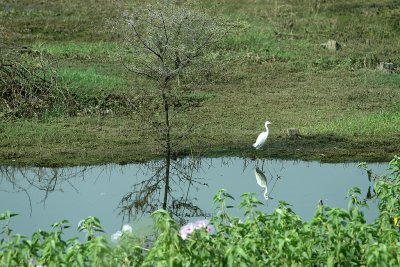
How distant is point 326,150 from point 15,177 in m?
3.78

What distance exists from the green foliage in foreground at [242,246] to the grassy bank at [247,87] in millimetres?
5246

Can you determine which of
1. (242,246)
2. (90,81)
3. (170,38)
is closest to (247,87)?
(170,38)

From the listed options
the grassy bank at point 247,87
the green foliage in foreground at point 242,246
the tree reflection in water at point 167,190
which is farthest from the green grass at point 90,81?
the green foliage in foreground at point 242,246

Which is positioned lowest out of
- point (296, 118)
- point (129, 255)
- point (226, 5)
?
point (129, 255)

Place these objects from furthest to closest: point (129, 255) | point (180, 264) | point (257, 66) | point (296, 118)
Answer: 1. point (257, 66)
2. point (296, 118)
3. point (129, 255)
4. point (180, 264)

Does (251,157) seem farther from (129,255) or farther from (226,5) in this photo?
(226,5)

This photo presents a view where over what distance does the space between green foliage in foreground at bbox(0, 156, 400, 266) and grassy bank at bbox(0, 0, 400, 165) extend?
525cm

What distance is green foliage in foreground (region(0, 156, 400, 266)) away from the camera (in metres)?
5.02

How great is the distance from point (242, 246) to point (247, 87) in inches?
374

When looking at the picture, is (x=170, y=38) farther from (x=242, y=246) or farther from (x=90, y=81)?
(x=242, y=246)

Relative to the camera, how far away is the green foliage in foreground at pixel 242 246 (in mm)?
5020

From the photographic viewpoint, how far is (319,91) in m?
14.4

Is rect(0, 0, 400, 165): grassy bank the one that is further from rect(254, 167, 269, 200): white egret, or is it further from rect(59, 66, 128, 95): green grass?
rect(254, 167, 269, 200): white egret

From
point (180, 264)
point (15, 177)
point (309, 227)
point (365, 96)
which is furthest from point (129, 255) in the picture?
point (365, 96)
